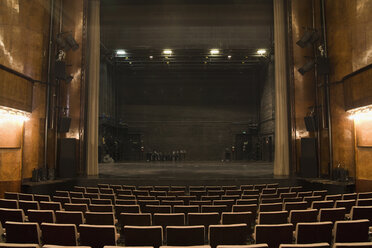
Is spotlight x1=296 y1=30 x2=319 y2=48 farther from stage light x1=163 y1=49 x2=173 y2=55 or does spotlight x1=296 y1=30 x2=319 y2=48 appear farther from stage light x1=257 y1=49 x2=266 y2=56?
stage light x1=163 y1=49 x2=173 y2=55

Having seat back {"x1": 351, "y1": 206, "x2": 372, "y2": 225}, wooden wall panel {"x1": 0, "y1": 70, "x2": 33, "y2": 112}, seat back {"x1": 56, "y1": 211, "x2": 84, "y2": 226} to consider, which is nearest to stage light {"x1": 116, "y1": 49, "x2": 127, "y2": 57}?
wooden wall panel {"x1": 0, "y1": 70, "x2": 33, "y2": 112}

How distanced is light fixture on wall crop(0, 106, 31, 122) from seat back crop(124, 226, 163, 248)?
8.38 meters

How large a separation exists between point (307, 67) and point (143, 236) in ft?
37.7

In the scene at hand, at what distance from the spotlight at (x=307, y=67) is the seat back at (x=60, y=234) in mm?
11886

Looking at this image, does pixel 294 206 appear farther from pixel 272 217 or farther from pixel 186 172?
pixel 186 172

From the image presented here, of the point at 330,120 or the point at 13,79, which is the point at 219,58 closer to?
the point at 330,120

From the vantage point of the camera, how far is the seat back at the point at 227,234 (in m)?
3.75

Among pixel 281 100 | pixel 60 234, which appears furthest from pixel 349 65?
pixel 60 234

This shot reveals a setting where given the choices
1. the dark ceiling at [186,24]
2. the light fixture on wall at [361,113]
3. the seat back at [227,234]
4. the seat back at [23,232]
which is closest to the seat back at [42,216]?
the seat back at [23,232]

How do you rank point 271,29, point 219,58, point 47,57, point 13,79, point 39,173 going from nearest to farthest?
point 13,79
point 39,173
point 47,57
point 271,29
point 219,58

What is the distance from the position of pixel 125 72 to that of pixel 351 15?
2217 centimetres

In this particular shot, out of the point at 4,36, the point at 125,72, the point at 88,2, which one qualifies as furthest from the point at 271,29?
the point at 4,36

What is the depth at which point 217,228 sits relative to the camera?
376cm

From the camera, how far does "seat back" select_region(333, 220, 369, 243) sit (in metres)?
3.70
